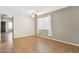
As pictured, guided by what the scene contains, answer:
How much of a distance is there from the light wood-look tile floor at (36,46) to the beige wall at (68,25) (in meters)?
0.59

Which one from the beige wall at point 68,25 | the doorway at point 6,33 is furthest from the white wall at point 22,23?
the beige wall at point 68,25

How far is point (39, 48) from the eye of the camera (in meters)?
3.22

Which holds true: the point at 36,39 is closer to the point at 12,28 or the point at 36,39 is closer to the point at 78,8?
the point at 12,28

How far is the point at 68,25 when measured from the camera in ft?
13.8

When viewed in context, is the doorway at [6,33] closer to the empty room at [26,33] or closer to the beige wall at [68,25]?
the empty room at [26,33]

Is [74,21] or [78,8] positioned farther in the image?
[74,21]

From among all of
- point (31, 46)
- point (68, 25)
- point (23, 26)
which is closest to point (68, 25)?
point (68, 25)

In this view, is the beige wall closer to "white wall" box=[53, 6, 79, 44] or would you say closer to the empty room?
"white wall" box=[53, 6, 79, 44]

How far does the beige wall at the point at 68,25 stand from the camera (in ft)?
12.9

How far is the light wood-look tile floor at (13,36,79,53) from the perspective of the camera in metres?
3.09

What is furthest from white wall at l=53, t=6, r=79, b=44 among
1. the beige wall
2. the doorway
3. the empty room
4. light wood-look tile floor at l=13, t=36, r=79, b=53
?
the doorway

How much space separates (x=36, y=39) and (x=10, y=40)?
862 mm
